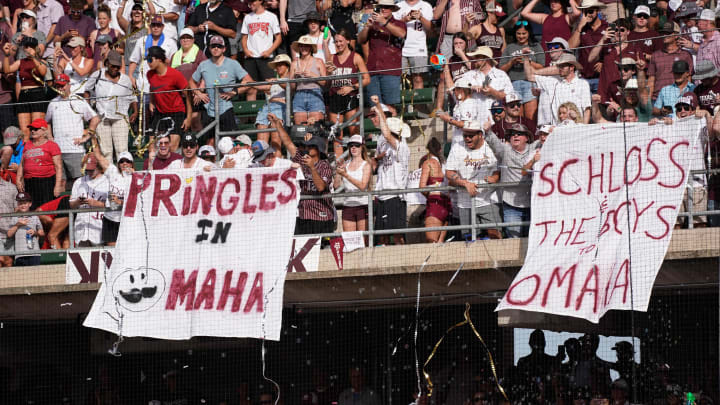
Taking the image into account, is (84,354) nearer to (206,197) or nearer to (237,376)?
(237,376)

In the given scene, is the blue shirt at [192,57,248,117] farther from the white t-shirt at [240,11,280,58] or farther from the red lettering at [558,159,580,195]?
the red lettering at [558,159,580,195]

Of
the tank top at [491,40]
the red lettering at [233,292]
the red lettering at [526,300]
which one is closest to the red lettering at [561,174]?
the red lettering at [526,300]

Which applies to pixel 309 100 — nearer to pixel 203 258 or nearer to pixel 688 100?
pixel 203 258

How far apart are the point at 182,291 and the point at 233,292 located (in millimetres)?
505

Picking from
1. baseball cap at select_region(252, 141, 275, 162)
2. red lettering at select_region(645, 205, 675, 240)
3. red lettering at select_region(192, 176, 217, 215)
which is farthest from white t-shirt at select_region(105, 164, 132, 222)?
red lettering at select_region(645, 205, 675, 240)

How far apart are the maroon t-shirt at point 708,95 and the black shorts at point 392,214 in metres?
3.01

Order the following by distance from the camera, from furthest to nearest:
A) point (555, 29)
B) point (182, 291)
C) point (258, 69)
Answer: point (258, 69) < point (555, 29) < point (182, 291)

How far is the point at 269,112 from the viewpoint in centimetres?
1433

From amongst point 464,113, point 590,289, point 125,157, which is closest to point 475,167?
point 464,113

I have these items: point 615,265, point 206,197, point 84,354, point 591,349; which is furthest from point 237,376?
point 615,265

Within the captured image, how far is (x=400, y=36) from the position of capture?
50.8ft

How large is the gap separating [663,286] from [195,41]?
22.2 feet

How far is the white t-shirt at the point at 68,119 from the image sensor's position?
14.8 metres

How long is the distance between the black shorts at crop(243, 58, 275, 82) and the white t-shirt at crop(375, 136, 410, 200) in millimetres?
2683
